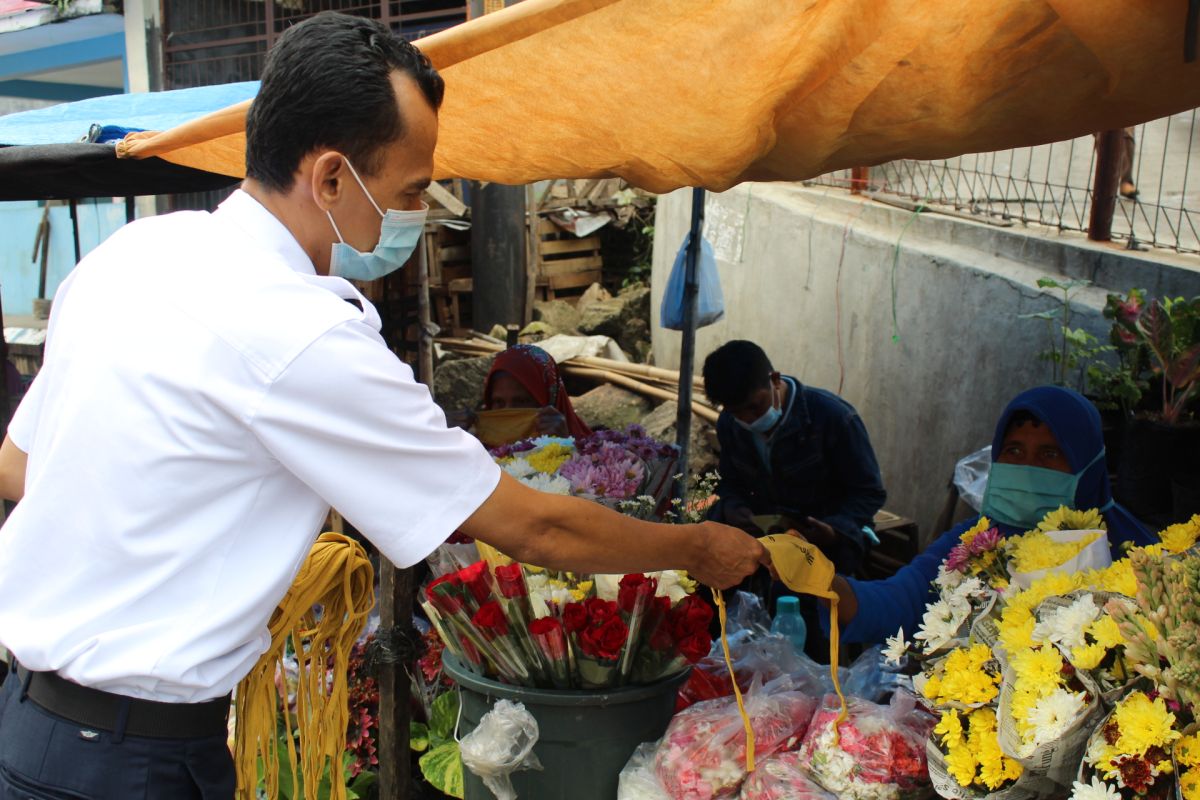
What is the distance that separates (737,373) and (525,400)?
105 centimetres

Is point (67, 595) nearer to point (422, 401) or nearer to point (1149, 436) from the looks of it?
point (422, 401)

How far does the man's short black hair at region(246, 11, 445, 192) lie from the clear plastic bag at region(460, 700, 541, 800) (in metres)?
1.28

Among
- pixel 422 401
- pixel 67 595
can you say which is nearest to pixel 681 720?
pixel 422 401

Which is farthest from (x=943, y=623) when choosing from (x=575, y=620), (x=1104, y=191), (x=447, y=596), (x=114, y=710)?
(x=1104, y=191)

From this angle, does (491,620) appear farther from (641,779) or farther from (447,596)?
(641,779)

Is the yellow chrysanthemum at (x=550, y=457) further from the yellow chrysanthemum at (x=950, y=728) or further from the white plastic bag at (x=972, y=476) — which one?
the white plastic bag at (x=972, y=476)

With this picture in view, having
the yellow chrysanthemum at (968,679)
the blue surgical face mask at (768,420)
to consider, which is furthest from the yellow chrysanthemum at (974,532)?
the blue surgical face mask at (768,420)

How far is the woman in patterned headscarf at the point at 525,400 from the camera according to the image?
4730 millimetres

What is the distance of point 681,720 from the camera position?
239cm

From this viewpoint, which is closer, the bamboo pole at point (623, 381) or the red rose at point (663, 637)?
the red rose at point (663, 637)

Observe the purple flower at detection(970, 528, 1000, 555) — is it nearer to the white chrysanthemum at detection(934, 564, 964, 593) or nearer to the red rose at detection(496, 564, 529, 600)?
the white chrysanthemum at detection(934, 564, 964, 593)

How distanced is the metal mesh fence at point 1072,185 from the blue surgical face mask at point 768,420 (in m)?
1.96

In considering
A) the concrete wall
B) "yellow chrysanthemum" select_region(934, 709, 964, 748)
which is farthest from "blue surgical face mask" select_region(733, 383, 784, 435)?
"yellow chrysanthemum" select_region(934, 709, 964, 748)

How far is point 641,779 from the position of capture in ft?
7.71
